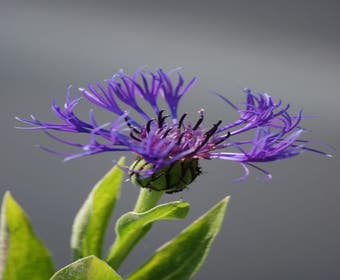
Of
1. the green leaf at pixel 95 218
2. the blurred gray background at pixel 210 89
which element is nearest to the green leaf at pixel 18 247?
the green leaf at pixel 95 218

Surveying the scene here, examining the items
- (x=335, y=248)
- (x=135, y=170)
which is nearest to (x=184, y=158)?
(x=135, y=170)

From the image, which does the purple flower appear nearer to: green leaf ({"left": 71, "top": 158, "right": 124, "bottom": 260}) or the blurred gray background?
green leaf ({"left": 71, "top": 158, "right": 124, "bottom": 260})

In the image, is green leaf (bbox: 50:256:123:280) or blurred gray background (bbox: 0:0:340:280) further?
blurred gray background (bbox: 0:0:340:280)

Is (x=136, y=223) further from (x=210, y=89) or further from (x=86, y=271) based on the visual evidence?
(x=210, y=89)

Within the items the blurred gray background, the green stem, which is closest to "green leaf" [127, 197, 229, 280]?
the green stem

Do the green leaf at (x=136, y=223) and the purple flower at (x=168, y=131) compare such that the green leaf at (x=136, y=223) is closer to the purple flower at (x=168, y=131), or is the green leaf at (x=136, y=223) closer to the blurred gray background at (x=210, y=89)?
the purple flower at (x=168, y=131)

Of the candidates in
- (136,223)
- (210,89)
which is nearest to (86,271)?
(136,223)

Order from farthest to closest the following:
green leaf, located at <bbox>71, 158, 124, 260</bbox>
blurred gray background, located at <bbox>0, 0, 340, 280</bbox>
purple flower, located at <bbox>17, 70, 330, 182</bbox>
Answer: blurred gray background, located at <bbox>0, 0, 340, 280</bbox>, green leaf, located at <bbox>71, 158, 124, 260</bbox>, purple flower, located at <bbox>17, 70, 330, 182</bbox>

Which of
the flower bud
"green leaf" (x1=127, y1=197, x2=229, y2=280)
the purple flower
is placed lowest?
"green leaf" (x1=127, y1=197, x2=229, y2=280)
